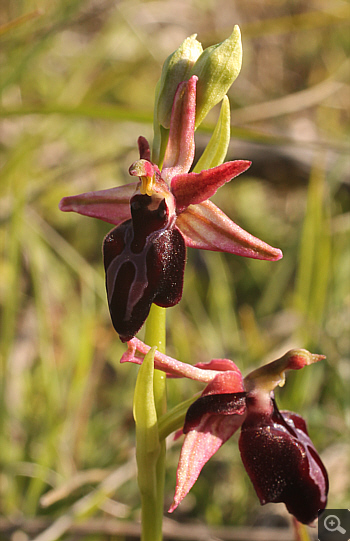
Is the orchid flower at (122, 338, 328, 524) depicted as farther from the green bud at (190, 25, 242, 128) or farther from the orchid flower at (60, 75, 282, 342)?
the green bud at (190, 25, 242, 128)

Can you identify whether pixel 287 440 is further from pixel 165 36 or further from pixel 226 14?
pixel 226 14

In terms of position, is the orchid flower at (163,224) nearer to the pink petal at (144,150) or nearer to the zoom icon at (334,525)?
the pink petal at (144,150)

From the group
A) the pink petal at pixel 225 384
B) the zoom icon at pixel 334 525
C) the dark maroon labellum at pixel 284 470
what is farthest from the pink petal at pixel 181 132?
the zoom icon at pixel 334 525

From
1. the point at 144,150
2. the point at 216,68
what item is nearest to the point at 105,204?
the point at 144,150

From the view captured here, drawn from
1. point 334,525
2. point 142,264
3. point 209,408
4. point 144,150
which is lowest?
point 334,525

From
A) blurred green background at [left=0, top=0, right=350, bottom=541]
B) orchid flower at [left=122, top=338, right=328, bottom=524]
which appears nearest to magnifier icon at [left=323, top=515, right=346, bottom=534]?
blurred green background at [left=0, top=0, right=350, bottom=541]

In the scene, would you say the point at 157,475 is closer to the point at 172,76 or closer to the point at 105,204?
the point at 105,204

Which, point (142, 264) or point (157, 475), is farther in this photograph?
point (157, 475)
